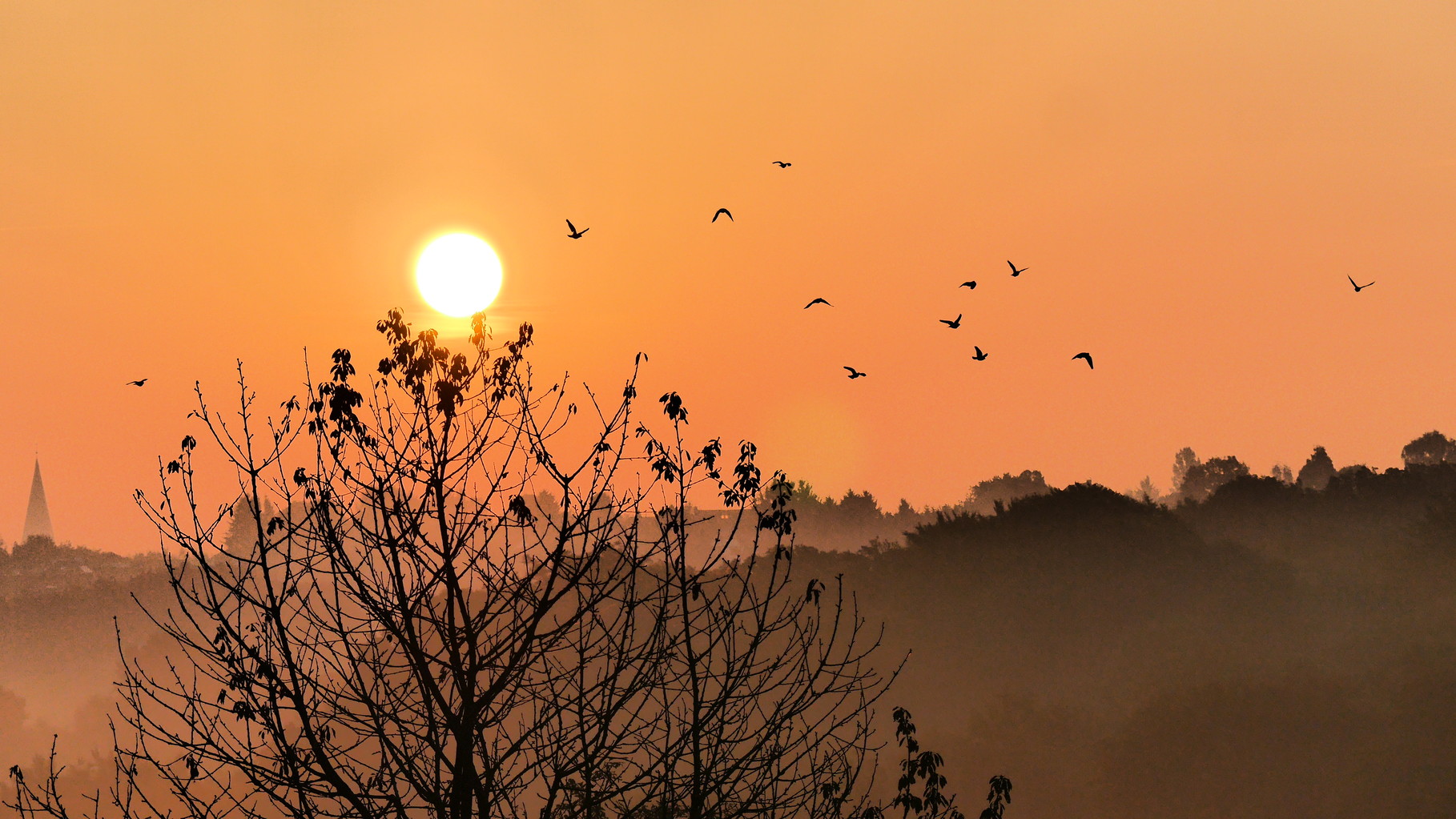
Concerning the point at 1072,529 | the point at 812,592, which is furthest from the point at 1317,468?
the point at 812,592

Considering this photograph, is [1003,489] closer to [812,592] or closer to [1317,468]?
[1317,468]

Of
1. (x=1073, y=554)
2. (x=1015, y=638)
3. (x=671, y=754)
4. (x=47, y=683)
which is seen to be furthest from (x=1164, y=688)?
(x=47, y=683)

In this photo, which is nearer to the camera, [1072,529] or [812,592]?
[812,592]

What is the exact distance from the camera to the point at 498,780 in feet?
31.2

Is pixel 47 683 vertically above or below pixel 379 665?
above

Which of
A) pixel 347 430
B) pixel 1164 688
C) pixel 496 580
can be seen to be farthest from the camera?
pixel 1164 688

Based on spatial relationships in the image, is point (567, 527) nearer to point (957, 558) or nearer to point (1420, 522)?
point (957, 558)

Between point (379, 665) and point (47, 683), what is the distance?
179944 mm

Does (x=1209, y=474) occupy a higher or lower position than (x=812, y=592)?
higher

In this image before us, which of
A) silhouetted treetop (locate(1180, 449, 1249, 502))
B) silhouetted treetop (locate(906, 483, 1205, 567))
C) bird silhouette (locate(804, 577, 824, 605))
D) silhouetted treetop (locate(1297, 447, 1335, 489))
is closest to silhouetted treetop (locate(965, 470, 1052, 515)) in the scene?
silhouetted treetop (locate(1180, 449, 1249, 502))

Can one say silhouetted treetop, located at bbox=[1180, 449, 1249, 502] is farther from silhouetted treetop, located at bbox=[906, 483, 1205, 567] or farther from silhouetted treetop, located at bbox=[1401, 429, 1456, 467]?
silhouetted treetop, located at bbox=[906, 483, 1205, 567]

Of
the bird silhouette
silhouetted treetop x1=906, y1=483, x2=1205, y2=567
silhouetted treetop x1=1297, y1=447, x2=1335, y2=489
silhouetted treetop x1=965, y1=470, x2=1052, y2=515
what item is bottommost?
the bird silhouette

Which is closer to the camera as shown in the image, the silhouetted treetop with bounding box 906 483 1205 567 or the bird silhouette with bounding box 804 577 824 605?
the bird silhouette with bounding box 804 577 824 605

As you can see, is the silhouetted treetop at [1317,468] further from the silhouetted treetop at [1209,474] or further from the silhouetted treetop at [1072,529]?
the silhouetted treetop at [1072,529]
